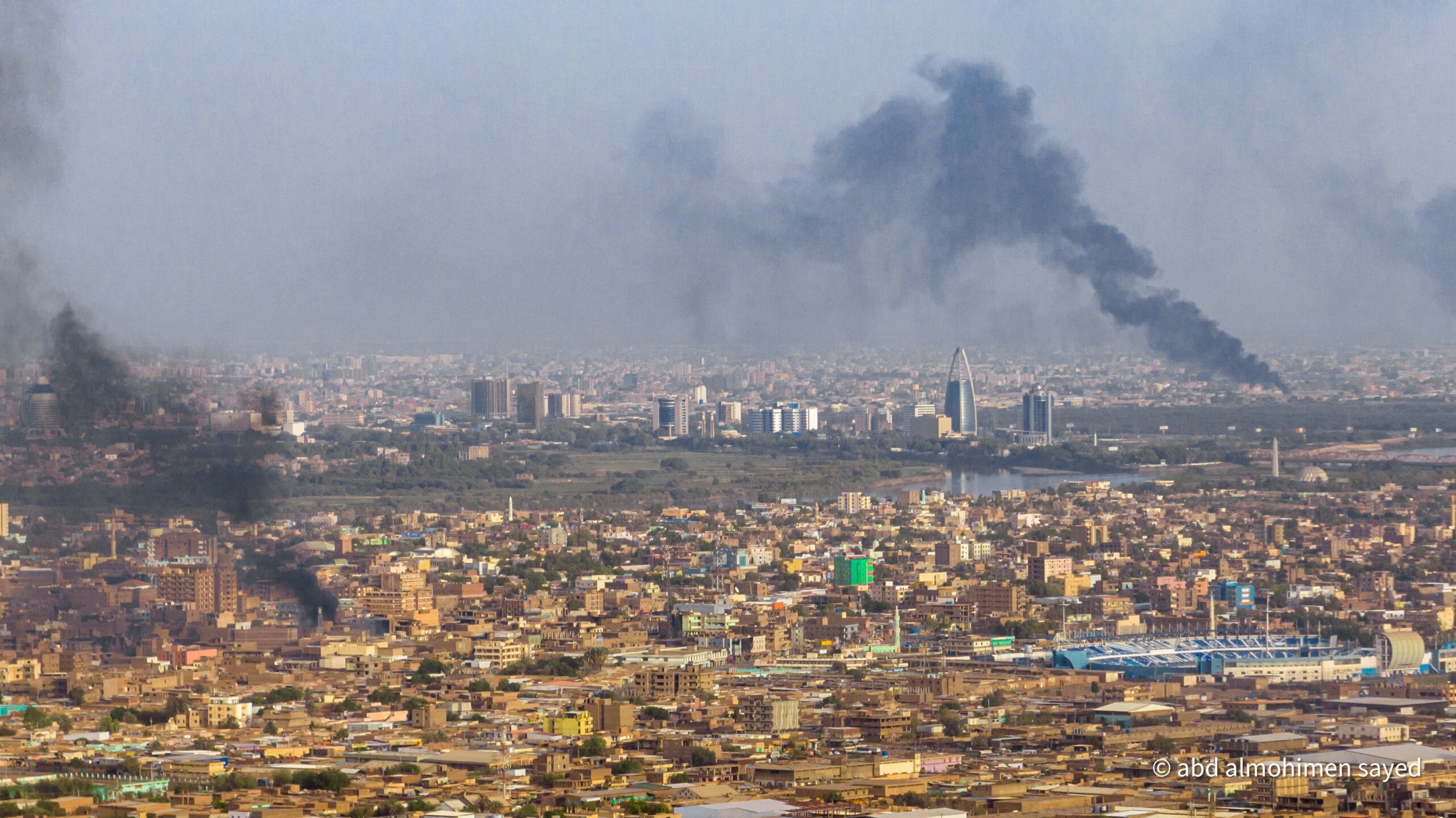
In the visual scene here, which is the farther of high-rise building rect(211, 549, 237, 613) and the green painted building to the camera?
the green painted building

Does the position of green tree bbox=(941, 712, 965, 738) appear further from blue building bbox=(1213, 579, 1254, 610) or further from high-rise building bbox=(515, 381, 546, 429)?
high-rise building bbox=(515, 381, 546, 429)

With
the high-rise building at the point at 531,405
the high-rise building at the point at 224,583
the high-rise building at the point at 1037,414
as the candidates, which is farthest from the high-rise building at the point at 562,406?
the high-rise building at the point at 224,583

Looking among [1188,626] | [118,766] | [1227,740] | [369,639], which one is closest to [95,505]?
[369,639]

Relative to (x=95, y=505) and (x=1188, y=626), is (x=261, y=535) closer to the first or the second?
(x=95, y=505)

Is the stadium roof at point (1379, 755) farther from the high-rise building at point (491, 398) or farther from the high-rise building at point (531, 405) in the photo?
the high-rise building at point (491, 398)

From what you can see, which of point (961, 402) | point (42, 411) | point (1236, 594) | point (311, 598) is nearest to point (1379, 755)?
point (1236, 594)

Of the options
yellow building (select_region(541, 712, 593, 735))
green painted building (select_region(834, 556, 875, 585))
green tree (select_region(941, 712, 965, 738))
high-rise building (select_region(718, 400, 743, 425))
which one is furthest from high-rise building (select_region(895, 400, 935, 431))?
yellow building (select_region(541, 712, 593, 735))

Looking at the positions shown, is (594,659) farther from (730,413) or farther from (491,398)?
(491,398)
